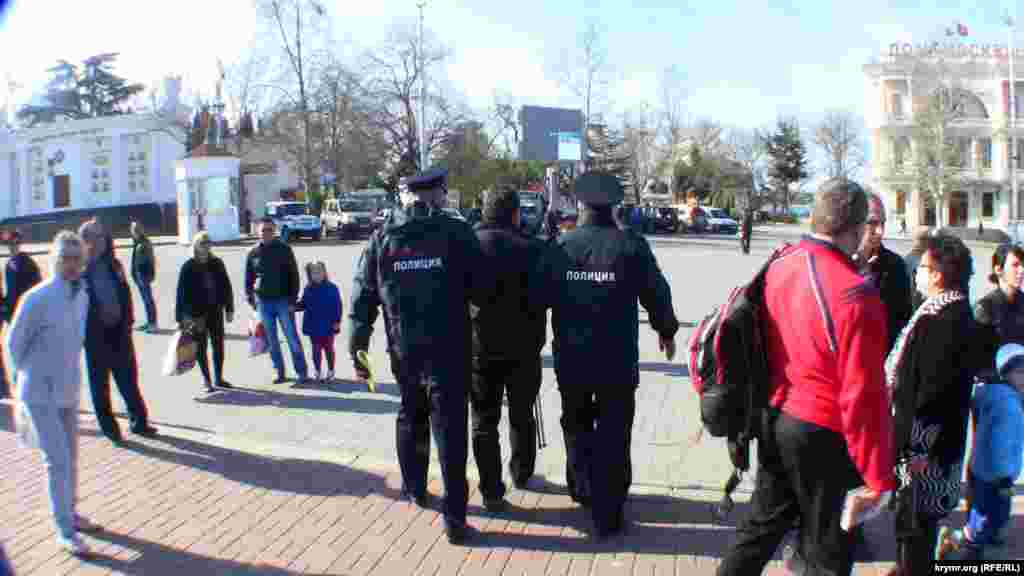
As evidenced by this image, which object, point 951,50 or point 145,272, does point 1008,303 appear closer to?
point 145,272

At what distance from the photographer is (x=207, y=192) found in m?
34.2

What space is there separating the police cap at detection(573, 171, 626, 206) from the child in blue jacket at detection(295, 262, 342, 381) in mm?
4821

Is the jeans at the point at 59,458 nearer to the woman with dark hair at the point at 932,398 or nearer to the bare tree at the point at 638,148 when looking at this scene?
the woman with dark hair at the point at 932,398

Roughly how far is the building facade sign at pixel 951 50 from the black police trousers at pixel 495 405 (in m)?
62.9

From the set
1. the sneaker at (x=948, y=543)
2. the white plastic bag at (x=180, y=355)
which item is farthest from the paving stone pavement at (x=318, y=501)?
the white plastic bag at (x=180, y=355)

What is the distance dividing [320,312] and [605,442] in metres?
5.08

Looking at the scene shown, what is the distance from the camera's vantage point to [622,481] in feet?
16.6

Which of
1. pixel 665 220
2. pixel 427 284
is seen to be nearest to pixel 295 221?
pixel 665 220

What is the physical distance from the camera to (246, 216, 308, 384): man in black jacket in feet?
30.6

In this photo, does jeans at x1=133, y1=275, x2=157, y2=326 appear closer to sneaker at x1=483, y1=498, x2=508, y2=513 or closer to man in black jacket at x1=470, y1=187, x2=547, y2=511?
man in black jacket at x1=470, y1=187, x2=547, y2=511

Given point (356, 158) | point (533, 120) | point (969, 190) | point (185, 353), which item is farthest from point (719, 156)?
point (185, 353)

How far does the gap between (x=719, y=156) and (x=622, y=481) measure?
73.8 meters

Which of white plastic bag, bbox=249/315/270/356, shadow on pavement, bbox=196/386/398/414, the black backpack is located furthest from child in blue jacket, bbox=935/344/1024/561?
white plastic bag, bbox=249/315/270/356

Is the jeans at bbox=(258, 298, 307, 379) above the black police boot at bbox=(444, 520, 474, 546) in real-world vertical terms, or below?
above
